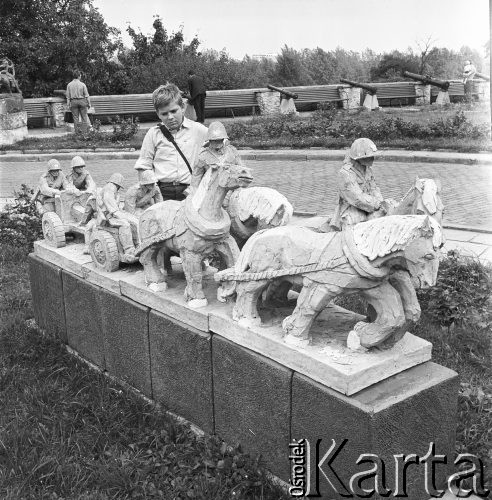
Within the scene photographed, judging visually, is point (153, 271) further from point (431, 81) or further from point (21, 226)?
point (431, 81)

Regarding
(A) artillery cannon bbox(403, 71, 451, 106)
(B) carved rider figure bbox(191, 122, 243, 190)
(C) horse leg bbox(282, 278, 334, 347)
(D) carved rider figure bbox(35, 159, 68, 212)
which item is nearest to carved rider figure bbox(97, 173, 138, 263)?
(B) carved rider figure bbox(191, 122, 243, 190)

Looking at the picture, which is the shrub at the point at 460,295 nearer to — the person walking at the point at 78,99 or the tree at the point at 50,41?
the person walking at the point at 78,99

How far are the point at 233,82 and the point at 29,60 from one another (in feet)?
24.9

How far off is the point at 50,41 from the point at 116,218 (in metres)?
21.4

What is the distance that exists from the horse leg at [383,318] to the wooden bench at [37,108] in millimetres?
19380

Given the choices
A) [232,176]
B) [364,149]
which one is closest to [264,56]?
[364,149]

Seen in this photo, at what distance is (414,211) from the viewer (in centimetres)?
384

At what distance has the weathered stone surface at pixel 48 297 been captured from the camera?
201 inches

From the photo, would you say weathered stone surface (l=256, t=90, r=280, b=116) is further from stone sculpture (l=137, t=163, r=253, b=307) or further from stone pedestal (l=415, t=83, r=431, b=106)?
stone sculpture (l=137, t=163, r=253, b=307)

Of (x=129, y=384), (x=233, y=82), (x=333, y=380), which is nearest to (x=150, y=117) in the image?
(x=233, y=82)

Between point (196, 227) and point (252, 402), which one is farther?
point (196, 227)

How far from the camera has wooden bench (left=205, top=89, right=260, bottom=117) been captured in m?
21.5

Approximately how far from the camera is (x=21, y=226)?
8.02m

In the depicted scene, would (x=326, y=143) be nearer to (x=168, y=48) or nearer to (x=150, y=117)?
(x=150, y=117)
